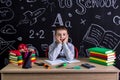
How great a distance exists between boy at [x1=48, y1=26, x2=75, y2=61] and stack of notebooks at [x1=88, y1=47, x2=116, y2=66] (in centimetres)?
23

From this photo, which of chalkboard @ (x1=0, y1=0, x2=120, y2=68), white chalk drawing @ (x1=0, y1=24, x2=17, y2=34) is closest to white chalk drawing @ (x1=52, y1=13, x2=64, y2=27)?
chalkboard @ (x1=0, y1=0, x2=120, y2=68)

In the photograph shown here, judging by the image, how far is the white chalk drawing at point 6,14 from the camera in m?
2.61

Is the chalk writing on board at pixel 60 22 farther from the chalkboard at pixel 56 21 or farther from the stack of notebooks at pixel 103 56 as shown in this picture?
the stack of notebooks at pixel 103 56

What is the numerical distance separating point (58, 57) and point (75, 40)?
288 millimetres

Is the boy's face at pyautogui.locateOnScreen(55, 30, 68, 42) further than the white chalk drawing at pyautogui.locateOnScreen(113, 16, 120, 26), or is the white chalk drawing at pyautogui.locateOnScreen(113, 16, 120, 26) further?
the white chalk drawing at pyautogui.locateOnScreen(113, 16, 120, 26)

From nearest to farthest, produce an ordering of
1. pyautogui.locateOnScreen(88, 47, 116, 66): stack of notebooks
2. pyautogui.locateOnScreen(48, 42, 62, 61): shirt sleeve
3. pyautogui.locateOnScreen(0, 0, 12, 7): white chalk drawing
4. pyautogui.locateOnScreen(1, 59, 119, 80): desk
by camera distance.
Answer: pyautogui.locateOnScreen(1, 59, 119, 80): desk, pyautogui.locateOnScreen(88, 47, 116, 66): stack of notebooks, pyautogui.locateOnScreen(48, 42, 62, 61): shirt sleeve, pyautogui.locateOnScreen(0, 0, 12, 7): white chalk drawing

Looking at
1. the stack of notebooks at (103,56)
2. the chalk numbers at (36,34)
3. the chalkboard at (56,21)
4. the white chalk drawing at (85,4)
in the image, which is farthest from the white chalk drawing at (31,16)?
the stack of notebooks at (103,56)

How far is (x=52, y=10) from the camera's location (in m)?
2.62

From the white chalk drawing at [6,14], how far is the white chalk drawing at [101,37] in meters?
0.88

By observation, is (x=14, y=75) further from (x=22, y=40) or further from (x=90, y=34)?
(x=90, y=34)

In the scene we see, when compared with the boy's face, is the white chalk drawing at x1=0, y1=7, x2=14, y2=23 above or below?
above

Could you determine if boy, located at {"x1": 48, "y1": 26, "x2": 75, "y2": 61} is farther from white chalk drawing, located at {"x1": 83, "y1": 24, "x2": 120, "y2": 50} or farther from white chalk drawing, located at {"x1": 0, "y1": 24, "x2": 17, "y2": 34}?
white chalk drawing, located at {"x1": 0, "y1": 24, "x2": 17, "y2": 34}

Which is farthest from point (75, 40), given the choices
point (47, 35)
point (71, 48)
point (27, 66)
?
point (27, 66)

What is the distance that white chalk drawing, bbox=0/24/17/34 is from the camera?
2.63 metres
